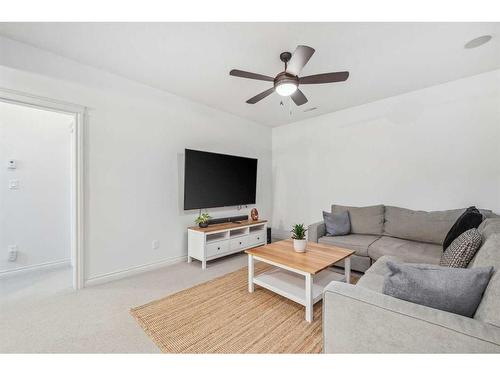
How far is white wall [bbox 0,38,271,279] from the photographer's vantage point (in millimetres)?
2264

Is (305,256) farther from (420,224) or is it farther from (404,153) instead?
(404,153)

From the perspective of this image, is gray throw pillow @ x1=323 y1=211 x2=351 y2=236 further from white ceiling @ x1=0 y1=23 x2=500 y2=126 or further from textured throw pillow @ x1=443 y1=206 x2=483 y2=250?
white ceiling @ x1=0 y1=23 x2=500 y2=126

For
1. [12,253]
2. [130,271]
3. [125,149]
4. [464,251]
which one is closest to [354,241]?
[464,251]

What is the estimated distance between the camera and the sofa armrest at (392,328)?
855 millimetres

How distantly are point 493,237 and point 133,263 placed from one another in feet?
11.4

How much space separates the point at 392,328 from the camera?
0.99 metres

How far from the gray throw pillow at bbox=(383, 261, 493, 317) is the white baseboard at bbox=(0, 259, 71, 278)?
13.2ft

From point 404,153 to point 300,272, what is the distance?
2.65 metres

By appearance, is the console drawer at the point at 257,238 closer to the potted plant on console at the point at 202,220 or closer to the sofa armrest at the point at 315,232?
the potted plant on console at the point at 202,220

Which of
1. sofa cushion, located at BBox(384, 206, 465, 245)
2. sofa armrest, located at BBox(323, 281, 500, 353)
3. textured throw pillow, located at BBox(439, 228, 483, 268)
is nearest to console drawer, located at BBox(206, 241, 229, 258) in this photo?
sofa armrest, located at BBox(323, 281, 500, 353)

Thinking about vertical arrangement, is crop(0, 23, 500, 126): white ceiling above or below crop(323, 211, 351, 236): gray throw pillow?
above

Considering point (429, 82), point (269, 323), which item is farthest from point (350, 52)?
point (269, 323)

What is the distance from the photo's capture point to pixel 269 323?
1.85m
